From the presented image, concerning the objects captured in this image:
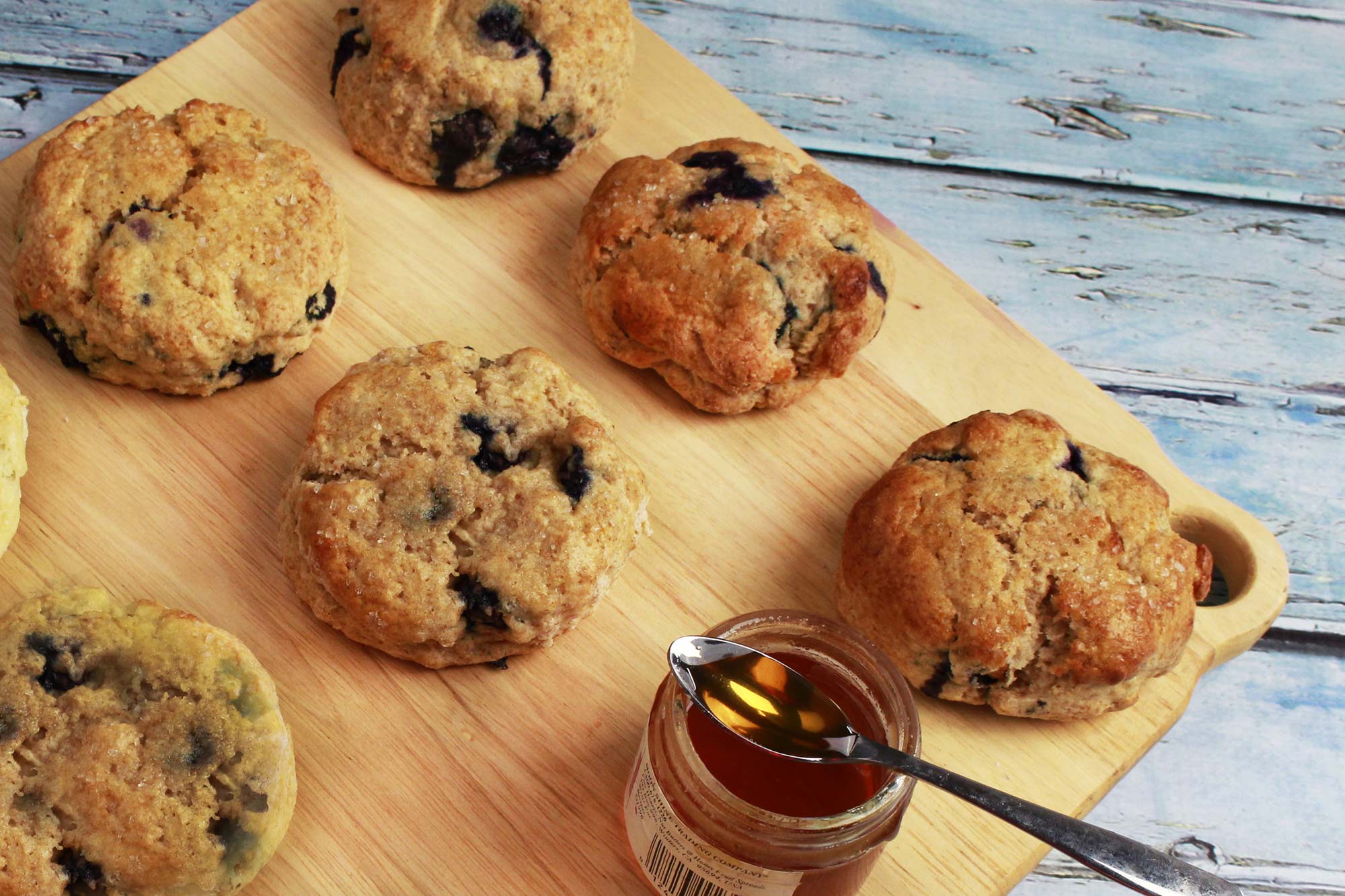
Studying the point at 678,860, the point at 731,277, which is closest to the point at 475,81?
the point at 731,277

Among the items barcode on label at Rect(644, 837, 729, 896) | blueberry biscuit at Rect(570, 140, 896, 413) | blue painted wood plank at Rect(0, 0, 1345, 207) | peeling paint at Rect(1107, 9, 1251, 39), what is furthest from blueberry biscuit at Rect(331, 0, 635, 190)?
peeling paint at Rect(1107, 9, 1251, 39)

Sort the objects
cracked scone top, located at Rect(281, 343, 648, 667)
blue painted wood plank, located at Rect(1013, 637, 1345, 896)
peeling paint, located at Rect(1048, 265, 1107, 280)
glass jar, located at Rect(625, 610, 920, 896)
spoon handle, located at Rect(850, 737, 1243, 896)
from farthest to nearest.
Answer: peeling paint, located at Rect(1048, 265, 1107, 280)
blue painted wood plank, located at Rect(1013, 637, 1345, 896)
cracked scone top, located at Rect(281, 343, 648, 667)
glass jar, located at Rect(625, 610, 920, 896)
spoon handle, located at Rect(850, 737, 1243, 896)

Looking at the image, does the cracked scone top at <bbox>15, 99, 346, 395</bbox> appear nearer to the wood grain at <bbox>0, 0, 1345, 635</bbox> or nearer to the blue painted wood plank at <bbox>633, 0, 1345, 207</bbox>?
the wood grain at <bbox>0, 0, 1345, 635</bbox>

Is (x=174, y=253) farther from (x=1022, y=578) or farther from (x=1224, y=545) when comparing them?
(x=1224, y=545)

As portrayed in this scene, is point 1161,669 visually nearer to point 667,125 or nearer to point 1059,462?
point 1059,462

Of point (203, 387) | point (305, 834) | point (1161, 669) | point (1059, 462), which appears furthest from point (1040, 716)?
point (203, 387)
